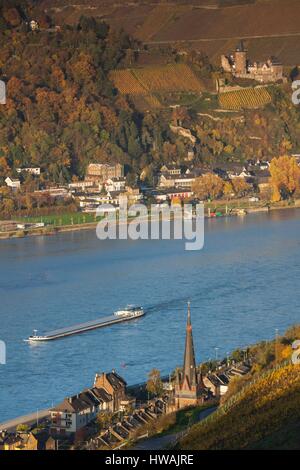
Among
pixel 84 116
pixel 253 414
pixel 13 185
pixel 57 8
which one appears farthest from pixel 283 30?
pixel 253 414

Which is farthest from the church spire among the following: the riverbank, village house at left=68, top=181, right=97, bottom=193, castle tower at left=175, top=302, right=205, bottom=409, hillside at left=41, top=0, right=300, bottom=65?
hillside at left=41, top=0, right=300, bottom=65

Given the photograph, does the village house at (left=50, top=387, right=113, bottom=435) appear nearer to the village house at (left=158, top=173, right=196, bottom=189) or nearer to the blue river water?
the blue river water

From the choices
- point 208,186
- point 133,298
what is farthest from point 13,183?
point 133,298

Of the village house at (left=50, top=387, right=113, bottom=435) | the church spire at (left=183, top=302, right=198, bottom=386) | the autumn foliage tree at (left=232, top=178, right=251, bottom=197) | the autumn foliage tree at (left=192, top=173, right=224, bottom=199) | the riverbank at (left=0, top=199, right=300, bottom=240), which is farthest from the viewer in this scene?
the autumn foliage tree at (left=232, top=178, right=251, bottom=197)

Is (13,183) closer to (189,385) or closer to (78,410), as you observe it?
(189,385)

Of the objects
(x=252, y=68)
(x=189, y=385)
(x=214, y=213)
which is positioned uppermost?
(x=252, y=68)

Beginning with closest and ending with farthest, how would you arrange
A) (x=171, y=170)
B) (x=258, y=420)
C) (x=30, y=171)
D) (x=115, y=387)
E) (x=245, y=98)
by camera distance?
(x=258, y=420)
(x=115, y=387)
(x=30, y=171)
(x=171, y=170)
(x=245, y=98)
